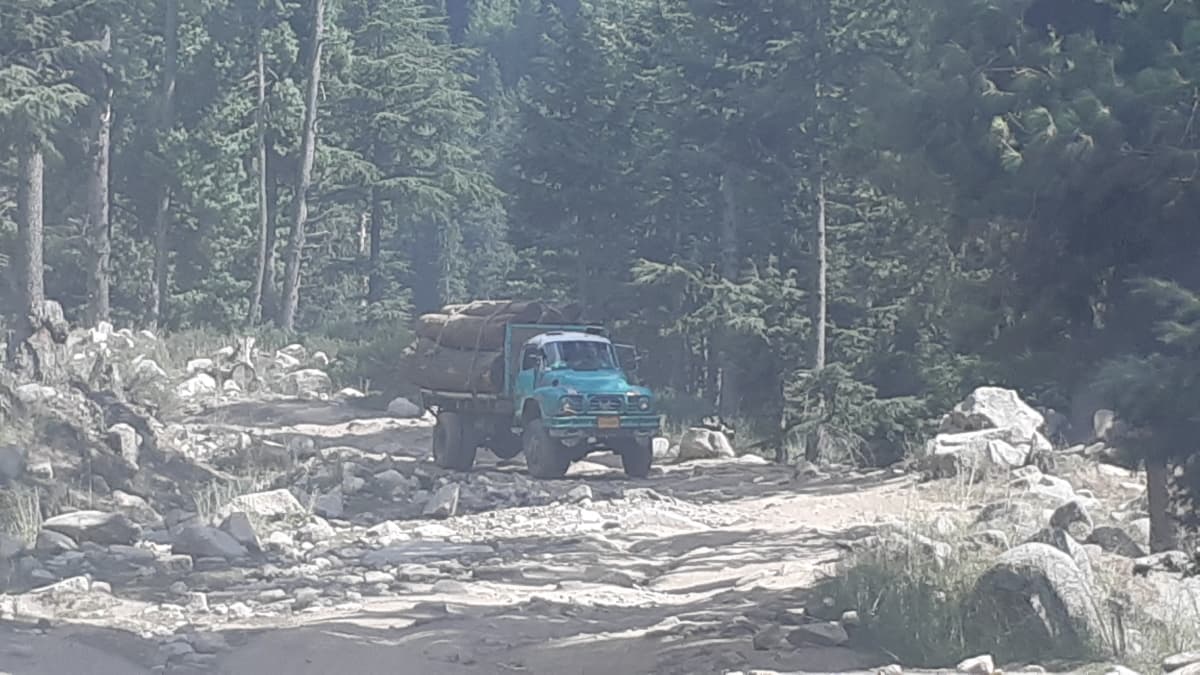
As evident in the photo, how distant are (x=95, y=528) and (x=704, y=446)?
1223 centimetres

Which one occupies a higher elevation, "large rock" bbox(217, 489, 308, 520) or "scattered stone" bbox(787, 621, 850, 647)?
"scattered stone" bbox(787, 621, 850, 647)

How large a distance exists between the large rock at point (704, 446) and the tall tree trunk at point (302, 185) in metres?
26.4

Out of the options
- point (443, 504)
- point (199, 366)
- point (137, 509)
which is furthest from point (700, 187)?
point (137, 509)

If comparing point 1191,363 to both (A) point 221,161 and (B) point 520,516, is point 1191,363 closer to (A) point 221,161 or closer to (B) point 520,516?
(B) point 520,516

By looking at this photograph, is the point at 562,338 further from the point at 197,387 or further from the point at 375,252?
the point at 375,252

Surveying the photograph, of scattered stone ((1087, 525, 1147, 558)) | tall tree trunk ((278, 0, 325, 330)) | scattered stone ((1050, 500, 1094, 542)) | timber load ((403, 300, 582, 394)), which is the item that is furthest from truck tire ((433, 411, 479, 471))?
tall tree trunk ((278, 0, 325, 330))

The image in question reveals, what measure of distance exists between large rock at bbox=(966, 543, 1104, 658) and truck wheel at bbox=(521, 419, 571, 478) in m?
12.3

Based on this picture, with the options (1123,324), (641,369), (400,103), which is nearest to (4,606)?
(1123,324)

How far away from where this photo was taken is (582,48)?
156ft

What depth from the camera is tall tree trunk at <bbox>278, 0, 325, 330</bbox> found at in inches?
2082

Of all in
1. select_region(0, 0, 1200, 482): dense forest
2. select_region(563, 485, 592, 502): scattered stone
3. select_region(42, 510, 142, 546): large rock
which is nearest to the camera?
select_region(0, 0, 1200, 482): dense forest

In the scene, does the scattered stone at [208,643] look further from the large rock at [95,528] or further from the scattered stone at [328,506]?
the scattered stone at [328,506]

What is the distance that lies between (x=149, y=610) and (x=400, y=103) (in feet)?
153

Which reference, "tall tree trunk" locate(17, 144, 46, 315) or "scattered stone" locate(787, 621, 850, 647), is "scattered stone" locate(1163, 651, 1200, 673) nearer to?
"scattered stone" locate(787, 621, 850, 647)
